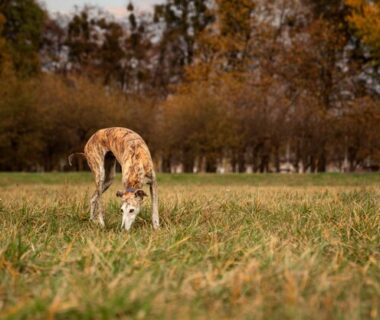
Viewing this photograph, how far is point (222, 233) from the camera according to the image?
5.93 metres

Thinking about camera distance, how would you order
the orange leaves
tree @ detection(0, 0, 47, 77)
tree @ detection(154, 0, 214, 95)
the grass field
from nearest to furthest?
1. the grass field
2. the orange leaves
3. tree @ detection(0, 0, 47, 77)
4. tree @ detection(154, 0, 214, 95)

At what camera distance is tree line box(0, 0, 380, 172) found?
32250mm

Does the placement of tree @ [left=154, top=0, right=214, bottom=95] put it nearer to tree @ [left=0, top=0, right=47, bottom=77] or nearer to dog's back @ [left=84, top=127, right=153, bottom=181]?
tree @ [left=0, top=0, right=47, bottom=77]

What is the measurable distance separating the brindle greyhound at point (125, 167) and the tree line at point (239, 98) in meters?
22.7

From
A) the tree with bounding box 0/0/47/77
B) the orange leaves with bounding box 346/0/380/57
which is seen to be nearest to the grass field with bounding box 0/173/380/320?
the orange leaves with bounding box 346/0/380/57

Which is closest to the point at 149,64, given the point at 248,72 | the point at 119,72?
the point at 119,72

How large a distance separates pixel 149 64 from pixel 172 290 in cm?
4474

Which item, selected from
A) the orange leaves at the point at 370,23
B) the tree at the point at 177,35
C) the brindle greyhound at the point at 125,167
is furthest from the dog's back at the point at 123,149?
the tree at the point at 177,35

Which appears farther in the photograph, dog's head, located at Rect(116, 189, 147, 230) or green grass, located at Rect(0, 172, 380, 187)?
green grass, located at Rect(0, 172, 380, 187)

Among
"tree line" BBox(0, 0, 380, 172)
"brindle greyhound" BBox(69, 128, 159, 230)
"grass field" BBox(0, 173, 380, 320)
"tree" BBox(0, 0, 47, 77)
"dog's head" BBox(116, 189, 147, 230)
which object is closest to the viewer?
"grass field" BBox(0, 173, 380, 320)

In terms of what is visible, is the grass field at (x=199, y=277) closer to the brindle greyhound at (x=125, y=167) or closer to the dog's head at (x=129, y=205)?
the dog's head at (x=129, y=205)

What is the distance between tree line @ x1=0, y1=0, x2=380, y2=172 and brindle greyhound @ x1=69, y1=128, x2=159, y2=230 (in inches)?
894

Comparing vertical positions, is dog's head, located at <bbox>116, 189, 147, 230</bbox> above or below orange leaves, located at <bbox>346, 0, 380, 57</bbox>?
below

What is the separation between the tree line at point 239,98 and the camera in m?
32.2
